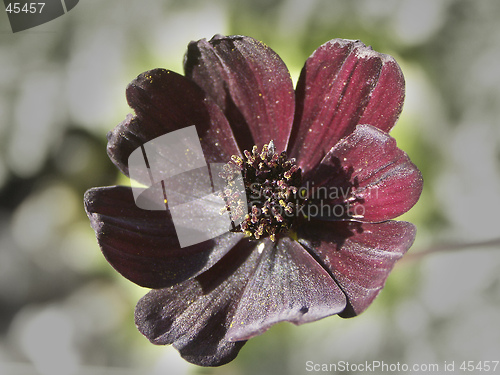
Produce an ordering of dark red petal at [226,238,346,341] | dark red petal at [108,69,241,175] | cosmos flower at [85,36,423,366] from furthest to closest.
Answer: dark red petal at [108,69,241,175] < cosmos flower at [85,36,423,366] < dark red petal at [226,238,346,341]

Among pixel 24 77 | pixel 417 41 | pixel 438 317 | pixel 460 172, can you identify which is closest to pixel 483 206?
pixel 460 172

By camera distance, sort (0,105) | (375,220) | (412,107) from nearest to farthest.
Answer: (375,220) → (412,107) → (0,105)

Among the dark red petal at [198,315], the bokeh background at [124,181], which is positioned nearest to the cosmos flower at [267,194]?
the dark red petal at [198,315]

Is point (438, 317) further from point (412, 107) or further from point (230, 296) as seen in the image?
point (230, 296)

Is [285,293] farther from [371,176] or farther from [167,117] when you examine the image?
[167,117]

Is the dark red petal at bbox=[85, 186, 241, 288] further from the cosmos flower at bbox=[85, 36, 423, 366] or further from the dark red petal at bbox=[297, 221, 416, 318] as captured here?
the dark red petal at bbox=[297, 221, 416, 318]

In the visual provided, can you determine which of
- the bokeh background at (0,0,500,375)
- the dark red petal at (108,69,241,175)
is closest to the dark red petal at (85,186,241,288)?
the dark red petal at (108,69,241,175)
